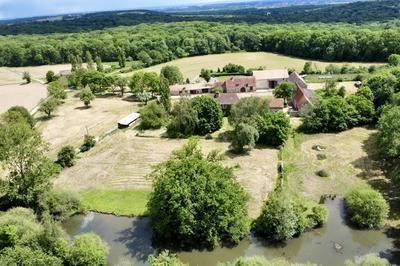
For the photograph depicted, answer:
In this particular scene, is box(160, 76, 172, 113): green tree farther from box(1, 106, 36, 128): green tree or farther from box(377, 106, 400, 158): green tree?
box(377, 106, 400, 158): green tree

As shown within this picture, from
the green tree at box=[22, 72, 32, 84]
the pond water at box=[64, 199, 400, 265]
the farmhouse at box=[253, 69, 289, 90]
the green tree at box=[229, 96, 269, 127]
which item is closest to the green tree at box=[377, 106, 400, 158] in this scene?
the pond water at box=[64, 199, 400, 265]

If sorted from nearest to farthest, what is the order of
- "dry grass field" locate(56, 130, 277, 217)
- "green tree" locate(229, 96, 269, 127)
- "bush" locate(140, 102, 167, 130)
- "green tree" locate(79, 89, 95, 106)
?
1. "dry grass field" locate(56, 130, 277, 217)
2. "green tree" locate(229, 96, 269, 127)
3. "bush" locate(140, 102, 167, 130)
4. "green tree" locate(79, 89, 95, 106)

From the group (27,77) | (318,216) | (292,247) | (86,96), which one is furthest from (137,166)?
(27,77)

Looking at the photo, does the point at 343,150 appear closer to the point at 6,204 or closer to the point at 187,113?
the point at 187,113

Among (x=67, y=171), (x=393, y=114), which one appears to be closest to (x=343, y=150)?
(x=393, y=114)

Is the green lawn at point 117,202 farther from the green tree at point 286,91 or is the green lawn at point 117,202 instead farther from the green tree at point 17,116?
the green tree at point 286,91

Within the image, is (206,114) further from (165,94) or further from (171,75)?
(171,75)
